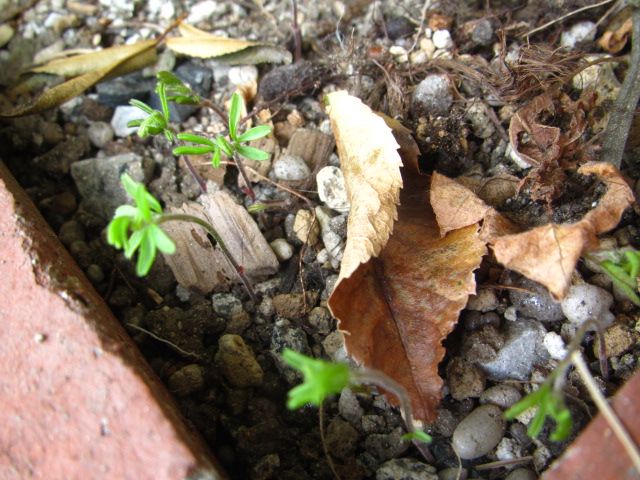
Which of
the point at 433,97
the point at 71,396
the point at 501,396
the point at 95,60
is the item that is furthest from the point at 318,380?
the point at 95,60

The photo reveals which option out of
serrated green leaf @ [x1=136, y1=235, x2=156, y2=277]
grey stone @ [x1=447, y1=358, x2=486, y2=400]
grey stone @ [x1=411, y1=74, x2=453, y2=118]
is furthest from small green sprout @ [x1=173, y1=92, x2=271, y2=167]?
grey stone @ [x1=447, y1=358, x2=486, y2=400]

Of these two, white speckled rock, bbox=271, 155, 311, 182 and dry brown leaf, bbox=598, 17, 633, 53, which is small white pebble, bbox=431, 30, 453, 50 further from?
white speckled rock, bbox=271, 155, 311, 182

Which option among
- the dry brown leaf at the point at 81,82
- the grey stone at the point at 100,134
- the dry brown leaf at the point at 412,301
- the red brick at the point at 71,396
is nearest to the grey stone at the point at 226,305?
the red brick at the point at 71,396

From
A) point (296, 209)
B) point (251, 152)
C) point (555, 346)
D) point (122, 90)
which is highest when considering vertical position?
point (251, 152)

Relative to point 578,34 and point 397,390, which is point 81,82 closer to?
point 397,390

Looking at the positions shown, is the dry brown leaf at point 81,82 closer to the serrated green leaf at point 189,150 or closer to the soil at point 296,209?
the soil at point 296,209

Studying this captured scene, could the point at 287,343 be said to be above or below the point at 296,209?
below
